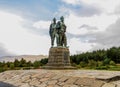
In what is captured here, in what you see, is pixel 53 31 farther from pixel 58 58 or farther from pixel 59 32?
pixel 58 58

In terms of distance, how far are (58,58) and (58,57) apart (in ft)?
0.31

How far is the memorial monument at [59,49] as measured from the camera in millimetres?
25078

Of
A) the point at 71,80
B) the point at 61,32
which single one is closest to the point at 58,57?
the point at 61,32

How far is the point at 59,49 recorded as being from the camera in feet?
83.4

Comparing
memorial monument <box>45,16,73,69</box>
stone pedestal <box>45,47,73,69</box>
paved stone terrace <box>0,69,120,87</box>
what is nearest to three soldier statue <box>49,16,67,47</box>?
memorial monument <box>45,16,73,69</box>

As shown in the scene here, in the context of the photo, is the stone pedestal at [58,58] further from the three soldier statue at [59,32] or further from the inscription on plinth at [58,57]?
the three soldier statue at [59,32]

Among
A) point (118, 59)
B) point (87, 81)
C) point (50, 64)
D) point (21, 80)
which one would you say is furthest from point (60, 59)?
point (118, 59)

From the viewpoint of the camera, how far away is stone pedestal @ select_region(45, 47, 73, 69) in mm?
24984

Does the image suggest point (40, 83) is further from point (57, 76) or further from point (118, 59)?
point (118, 59)

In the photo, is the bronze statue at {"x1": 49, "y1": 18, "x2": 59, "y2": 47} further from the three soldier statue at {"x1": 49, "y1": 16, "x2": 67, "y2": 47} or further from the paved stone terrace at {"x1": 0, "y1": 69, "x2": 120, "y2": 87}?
the paved stone terrace at {"x1": 0, "y1": 69, "x2": 120, "y2": 87}

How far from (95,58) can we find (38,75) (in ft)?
156

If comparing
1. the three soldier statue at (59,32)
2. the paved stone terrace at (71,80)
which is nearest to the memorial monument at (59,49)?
the three soldier statue at (59,32)

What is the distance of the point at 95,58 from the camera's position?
6431cm

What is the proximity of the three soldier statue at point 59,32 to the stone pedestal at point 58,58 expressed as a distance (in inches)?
41.8
